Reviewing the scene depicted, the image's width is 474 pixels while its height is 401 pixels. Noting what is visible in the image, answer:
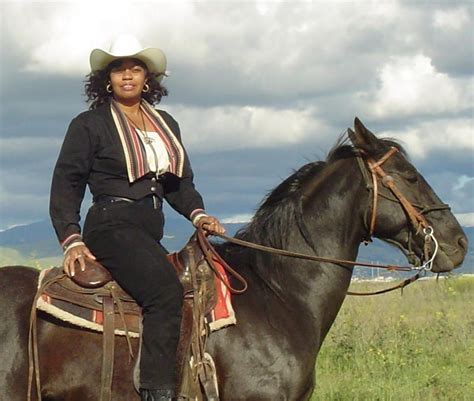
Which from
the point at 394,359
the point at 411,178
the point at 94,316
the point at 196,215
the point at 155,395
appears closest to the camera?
the point at 155,395

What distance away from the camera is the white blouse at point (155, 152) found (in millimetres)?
6352

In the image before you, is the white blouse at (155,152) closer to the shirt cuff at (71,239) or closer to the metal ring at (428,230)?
the shirt cuff at (71,239)

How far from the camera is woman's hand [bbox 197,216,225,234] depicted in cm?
653

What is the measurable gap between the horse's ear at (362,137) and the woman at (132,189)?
1.23m

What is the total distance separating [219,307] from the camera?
20.0 feet

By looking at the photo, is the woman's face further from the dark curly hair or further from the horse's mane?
the horse's mane

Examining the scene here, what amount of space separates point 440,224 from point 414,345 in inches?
262

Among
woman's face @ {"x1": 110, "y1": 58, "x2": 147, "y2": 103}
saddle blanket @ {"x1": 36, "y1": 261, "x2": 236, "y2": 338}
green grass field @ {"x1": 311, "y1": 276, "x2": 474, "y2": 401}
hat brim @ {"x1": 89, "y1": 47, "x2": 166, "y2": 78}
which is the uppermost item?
hat brim @ {"x1": 89, "y1": 47, "x2": 166, "y2": 78}

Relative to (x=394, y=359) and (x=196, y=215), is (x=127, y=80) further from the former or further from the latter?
(x=394, y=359)

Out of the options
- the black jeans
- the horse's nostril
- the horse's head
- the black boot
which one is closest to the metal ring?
the horse's head

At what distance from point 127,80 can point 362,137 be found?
1.87 metres

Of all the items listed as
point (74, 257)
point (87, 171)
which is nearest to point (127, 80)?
point (87, 171)

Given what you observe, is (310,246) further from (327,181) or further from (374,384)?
(374,384)

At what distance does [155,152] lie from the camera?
6.40m
